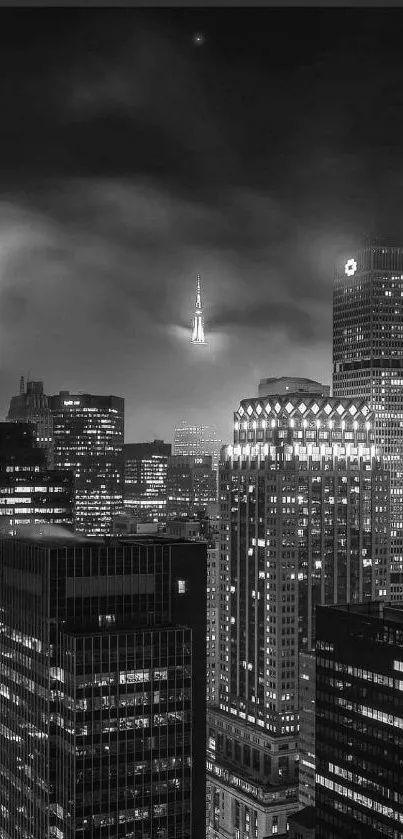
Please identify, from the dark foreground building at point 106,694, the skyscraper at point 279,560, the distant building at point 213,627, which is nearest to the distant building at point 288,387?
the skyscraper at point 279,560

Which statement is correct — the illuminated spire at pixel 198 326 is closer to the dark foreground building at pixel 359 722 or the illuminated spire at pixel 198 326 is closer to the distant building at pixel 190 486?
the dark foreground building at pixel 359 722

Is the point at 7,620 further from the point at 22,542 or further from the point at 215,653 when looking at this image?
the point at 215,653

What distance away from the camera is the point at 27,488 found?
87.3 ft

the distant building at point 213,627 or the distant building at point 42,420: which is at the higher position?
the distant building at point 42,420

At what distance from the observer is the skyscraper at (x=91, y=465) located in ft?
97.6

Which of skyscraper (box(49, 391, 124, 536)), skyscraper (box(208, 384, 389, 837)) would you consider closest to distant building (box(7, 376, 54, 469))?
skyscraper (box(49, 391, 124, 536))

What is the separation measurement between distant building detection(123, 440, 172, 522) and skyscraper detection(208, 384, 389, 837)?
13.6ft

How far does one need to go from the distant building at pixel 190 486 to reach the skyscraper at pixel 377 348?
609 centimetres

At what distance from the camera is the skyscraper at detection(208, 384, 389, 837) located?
78.7ft

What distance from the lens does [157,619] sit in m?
11.7

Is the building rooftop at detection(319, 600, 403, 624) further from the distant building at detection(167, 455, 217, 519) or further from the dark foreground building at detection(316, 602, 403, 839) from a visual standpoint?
the distant building at detection(167, 455, 217, 519)

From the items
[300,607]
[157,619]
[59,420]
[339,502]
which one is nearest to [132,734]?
[157,619]

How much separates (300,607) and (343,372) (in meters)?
12.7

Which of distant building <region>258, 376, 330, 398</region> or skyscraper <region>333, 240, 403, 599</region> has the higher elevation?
skyscraper <region>333, 240, 403, 599</region>
